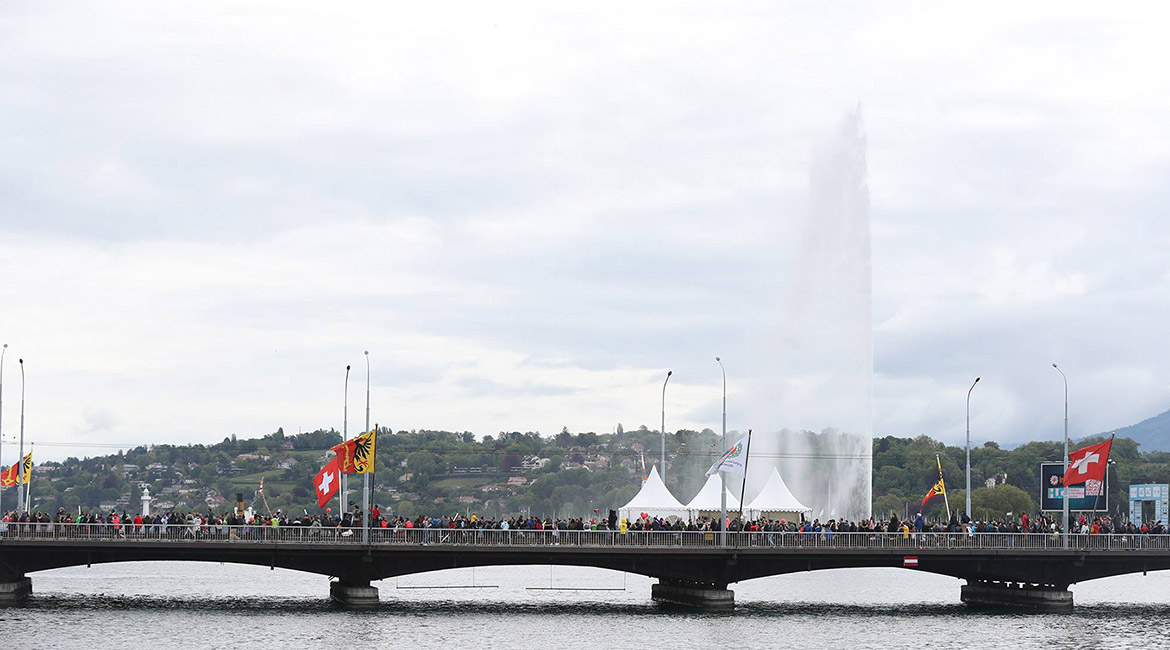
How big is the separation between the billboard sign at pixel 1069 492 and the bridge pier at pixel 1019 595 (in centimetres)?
445

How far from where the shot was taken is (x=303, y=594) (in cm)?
8275

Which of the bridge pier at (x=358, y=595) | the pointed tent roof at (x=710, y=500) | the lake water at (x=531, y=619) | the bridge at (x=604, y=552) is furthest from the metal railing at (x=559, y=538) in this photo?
the pointed tent roof at (x=710, y=500)

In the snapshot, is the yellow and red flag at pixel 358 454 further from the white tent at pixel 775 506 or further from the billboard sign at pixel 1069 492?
the billboard sign at pixel 1069 492

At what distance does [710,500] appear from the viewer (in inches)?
3659

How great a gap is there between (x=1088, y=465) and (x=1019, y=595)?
29.7 feet

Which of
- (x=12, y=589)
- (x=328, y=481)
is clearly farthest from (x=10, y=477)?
(x=328, y=481)

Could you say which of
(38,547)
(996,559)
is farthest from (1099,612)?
(38,547)

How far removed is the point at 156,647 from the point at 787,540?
30195 mm

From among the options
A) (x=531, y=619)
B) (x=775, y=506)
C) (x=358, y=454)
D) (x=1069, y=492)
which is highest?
(x=358, y=454)

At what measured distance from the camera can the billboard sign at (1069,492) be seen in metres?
71.9

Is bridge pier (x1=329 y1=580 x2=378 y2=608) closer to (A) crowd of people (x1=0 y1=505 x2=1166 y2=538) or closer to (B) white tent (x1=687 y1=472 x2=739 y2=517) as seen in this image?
(A) crowd of people (x1=0 y1=505 x2=1166 y2=538)

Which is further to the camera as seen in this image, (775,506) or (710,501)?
(710,501)

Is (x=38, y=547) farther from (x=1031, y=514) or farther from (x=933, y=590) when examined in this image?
(x=1031, y=514)

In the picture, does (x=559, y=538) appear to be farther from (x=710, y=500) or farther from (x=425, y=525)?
(x=710, y=500)
